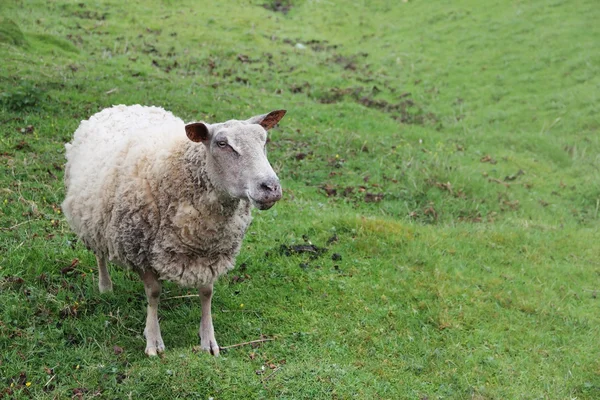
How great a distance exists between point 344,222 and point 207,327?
2.89 metres

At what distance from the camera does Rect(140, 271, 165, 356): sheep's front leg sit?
4.91m

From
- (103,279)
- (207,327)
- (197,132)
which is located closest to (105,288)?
(103,279)

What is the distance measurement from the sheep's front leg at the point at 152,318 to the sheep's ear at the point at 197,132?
1.39m

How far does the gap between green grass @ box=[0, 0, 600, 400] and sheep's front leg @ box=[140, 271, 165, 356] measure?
0.65ft

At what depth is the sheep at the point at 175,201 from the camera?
4297 millimetres

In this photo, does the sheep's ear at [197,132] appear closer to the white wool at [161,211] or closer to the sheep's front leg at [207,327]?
the white wool at [161,211]

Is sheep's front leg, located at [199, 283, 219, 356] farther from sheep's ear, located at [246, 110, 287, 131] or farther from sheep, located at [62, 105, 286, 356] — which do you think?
sheep's ear, located at [246, 110, 287, 131]

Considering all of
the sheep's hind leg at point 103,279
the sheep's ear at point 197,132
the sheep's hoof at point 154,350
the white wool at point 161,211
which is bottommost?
the sheep's hoof at point 154,350

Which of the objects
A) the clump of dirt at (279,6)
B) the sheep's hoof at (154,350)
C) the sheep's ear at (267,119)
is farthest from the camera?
the clump of dirt at (279,6)

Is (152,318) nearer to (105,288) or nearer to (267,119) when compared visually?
(105,288)

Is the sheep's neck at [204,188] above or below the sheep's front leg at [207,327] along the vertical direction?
above

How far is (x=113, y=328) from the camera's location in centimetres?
516

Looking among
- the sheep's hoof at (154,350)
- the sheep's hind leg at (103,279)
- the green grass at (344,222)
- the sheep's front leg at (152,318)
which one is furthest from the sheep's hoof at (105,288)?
the sheep's hoof at (154,350)

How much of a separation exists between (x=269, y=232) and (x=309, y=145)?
360cm
